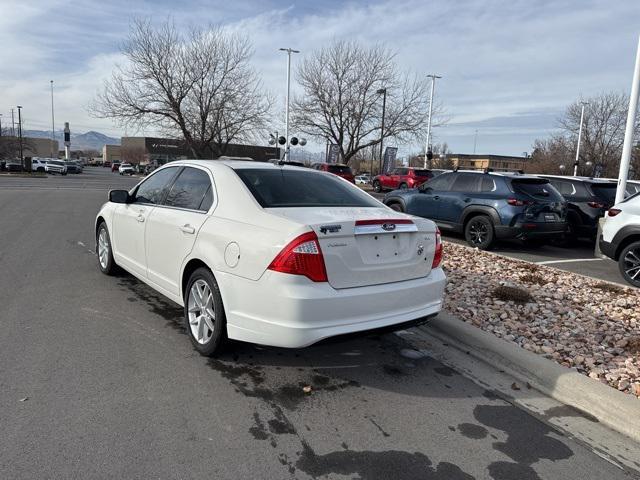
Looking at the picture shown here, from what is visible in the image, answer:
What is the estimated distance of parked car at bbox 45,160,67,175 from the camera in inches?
1955

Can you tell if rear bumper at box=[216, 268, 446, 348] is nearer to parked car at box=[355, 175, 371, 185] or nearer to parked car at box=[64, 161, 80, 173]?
parked car at box=[355, 175, 371, 185]

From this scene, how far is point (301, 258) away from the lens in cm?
329

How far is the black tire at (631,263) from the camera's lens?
24.3ft

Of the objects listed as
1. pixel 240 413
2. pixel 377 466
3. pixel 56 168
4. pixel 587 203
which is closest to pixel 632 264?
pixel 587 203

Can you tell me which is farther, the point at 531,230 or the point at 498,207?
the point at 498,207

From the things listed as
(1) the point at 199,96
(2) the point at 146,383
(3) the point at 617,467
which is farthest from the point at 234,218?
(1) the point at 199,96

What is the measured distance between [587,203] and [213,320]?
9699 millimetres

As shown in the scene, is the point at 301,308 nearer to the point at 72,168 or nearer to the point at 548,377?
the point at 548,377

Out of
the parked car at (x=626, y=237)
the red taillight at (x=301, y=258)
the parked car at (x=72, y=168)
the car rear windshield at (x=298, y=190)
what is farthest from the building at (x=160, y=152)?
the red taillight at (x=301, y=258)

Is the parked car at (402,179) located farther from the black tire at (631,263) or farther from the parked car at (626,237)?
the black tire at (631,263)

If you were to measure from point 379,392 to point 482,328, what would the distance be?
65.8 inches

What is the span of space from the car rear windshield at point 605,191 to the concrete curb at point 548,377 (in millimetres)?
7871

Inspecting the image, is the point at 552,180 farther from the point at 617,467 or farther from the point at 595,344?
the point at 617,467

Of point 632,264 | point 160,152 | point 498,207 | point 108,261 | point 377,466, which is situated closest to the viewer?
point 377,466
